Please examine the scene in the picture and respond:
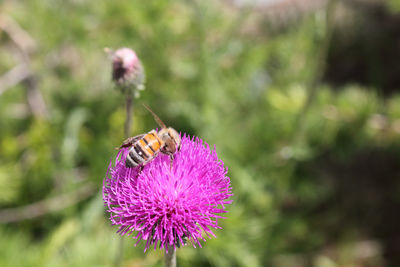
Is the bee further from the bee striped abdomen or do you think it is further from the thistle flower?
the thistle flower

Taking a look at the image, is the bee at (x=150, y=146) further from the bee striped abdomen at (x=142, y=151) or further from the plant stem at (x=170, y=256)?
the plant stem at (x=170, y=256)

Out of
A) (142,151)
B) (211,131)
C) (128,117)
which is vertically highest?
(211,131)

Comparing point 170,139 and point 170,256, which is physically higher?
point 170,139

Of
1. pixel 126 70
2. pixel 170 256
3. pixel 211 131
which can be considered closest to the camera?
pixel 170 256

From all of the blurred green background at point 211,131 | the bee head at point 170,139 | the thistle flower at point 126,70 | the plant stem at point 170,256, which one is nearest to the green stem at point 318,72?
the blurred green background at point 211,131

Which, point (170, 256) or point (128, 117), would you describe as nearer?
point (170, 256)

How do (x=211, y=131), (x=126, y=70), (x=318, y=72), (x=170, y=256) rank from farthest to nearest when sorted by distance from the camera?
1. (x=211, y=131)
2. (x=318, y=72)
3. (x=126, y=70)
4. (x=170, y=256)

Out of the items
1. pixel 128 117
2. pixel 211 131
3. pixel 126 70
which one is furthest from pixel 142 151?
pixel 211 131

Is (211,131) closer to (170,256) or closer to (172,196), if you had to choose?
(172,196)

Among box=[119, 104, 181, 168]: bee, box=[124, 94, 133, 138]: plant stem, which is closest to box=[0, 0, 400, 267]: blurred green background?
box=[124, 94, 133, 138]: plant stem
